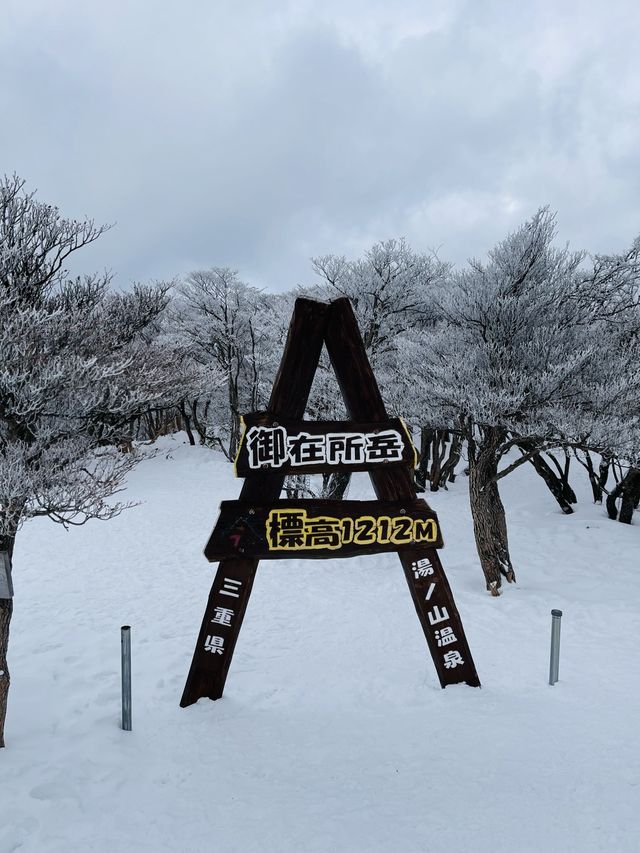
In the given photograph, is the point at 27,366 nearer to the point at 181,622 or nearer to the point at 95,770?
the point at 95,770

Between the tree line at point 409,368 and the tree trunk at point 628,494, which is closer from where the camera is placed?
the tree line at point 409,368

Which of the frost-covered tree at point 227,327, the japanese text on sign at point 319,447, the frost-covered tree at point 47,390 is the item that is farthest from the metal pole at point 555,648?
the frost-covered tree at point 227,327

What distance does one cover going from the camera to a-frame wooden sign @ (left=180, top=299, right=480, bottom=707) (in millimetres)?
6203

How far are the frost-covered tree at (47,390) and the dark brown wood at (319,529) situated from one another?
141cm

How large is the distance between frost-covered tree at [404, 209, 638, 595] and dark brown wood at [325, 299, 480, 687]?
386cm

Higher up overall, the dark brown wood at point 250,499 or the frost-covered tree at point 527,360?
the frost-covered tree at point 527,360

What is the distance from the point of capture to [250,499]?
20.5ft

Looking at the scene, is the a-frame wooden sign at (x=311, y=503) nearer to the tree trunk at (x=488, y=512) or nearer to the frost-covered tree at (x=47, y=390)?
the frost-covered tree at (x=47, y=390)

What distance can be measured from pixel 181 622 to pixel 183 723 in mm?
3132

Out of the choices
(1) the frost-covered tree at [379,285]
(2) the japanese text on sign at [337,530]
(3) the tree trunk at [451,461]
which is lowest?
(2) the japanese text on sign at [337,530]

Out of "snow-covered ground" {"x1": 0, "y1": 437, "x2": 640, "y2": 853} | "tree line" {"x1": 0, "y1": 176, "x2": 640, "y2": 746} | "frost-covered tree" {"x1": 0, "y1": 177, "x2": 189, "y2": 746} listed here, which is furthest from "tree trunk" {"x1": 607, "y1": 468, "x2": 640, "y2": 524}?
"frost-covered tree" {"x1": 0, "y1": 177, "x2": 189, "y2": 746}

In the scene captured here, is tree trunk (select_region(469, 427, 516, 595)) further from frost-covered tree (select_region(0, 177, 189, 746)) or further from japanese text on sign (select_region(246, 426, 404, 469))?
frost-covered tree (select_region(0, 177, 189, 746))

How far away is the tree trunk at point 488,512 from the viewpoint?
10633mm

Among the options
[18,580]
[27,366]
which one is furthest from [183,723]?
[18,580]
